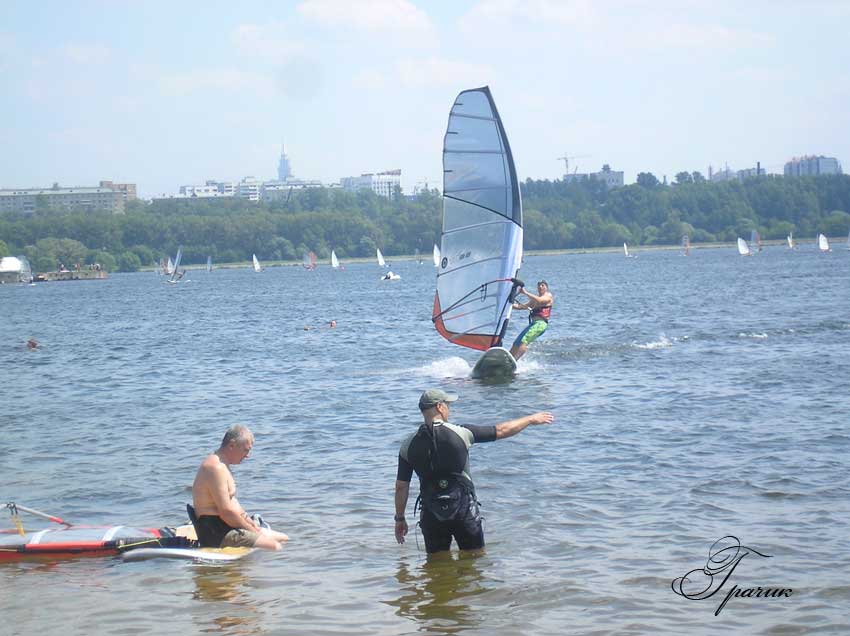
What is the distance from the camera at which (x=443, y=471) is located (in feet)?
26.0

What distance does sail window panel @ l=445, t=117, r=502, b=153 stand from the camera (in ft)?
70.8

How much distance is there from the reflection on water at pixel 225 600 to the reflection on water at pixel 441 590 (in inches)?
40.5

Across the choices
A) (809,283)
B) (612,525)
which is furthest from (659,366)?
(809,283)

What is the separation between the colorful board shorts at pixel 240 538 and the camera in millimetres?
9195

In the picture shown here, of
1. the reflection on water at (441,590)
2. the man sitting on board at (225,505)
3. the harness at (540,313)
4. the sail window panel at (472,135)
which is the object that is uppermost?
the sail window panel at (472,135)

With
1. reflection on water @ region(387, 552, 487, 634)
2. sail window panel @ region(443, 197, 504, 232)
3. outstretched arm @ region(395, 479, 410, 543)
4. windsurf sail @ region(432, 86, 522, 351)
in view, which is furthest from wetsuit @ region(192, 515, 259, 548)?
sail window panel @ region(443, 197, 504, 232)

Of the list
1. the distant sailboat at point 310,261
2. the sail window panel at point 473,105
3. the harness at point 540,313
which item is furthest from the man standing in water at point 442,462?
the distant sailboat at point 310,261

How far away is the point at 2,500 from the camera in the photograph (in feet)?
39.1

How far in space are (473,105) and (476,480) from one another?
36.6 feet

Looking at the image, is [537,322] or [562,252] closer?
[537,322]

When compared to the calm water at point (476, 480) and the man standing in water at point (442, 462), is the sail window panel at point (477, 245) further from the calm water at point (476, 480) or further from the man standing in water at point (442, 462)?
the man standing in water at point (442, 462)

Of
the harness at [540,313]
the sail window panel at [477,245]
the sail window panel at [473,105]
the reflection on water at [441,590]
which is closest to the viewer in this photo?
the reflection on water at [441,590]

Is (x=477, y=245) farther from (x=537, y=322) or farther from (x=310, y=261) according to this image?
(x=310, y=261)

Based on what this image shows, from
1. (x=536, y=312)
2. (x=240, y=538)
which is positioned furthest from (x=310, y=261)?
(x=240, y=538)
